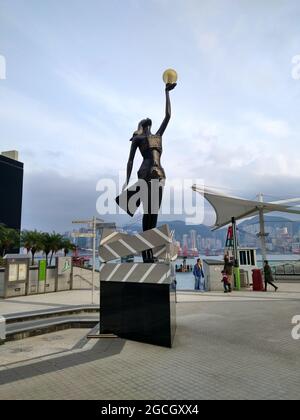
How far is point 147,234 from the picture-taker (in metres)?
6.23

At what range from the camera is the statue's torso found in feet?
23.2

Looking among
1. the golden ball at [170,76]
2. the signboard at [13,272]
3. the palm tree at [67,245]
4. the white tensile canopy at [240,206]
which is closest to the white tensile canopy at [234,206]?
the white tensile canopy at [240,206]

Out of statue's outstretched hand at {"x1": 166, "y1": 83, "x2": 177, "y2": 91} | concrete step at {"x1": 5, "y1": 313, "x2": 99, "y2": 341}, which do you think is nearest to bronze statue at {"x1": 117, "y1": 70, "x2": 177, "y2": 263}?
statue's outstretched hand at {"x1": 166, "y1": 83, "x2": 177, "y2": 91}

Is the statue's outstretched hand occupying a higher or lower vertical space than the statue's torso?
higher

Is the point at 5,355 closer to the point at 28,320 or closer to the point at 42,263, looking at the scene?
the point at 28,320

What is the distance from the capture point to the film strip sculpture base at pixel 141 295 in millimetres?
5672

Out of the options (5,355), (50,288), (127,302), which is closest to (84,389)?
(127,302)

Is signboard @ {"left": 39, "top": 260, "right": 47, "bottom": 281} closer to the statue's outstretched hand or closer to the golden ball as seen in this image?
the statue's outstretched hand

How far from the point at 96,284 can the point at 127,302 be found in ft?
44.9

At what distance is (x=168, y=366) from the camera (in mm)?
4531

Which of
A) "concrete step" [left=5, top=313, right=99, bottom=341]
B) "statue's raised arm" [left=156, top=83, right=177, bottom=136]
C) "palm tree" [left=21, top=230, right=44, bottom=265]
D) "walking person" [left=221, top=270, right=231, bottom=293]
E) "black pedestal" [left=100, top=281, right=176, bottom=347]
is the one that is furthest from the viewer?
"palm tree" [left=21, top=230, right=44, bottom=265]

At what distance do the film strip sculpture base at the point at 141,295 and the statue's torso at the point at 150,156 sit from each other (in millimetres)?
1542

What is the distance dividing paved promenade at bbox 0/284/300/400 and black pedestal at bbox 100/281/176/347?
0.72 ft
